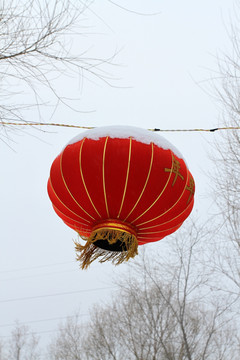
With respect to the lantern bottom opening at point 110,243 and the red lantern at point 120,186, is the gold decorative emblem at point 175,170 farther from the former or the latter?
the lantern bottom opening at point 110,243

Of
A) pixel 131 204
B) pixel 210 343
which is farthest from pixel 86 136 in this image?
pixel 210 343

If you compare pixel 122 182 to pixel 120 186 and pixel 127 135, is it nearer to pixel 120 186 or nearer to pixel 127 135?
pixel 120 186

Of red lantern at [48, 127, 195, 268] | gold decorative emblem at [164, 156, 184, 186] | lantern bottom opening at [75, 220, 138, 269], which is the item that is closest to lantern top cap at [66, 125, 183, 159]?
red lantern at [48, 127, 195, 268]

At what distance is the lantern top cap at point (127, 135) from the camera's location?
297 cm

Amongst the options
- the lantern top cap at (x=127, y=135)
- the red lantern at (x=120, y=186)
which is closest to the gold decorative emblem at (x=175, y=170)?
the red lantern at (x=120, y=186)

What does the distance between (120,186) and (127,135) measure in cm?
40

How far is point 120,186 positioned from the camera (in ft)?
9.36

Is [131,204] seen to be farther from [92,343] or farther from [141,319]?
[92,343]

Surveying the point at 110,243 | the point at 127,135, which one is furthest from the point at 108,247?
the point at 127,135

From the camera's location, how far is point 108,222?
303 centimetres

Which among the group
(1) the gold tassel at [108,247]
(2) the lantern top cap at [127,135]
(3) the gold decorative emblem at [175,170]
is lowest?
(1) the gold tassel at [108,247]

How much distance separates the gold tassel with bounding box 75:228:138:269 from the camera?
3062 mm

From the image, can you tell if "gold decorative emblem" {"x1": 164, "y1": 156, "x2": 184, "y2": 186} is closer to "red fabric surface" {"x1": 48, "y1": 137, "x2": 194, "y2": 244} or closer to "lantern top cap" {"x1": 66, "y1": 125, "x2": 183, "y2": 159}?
"red fabric surface" {"x1": 48, "y1": 137, "x2": 194, "y2": 244}

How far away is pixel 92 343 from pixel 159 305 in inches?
163
